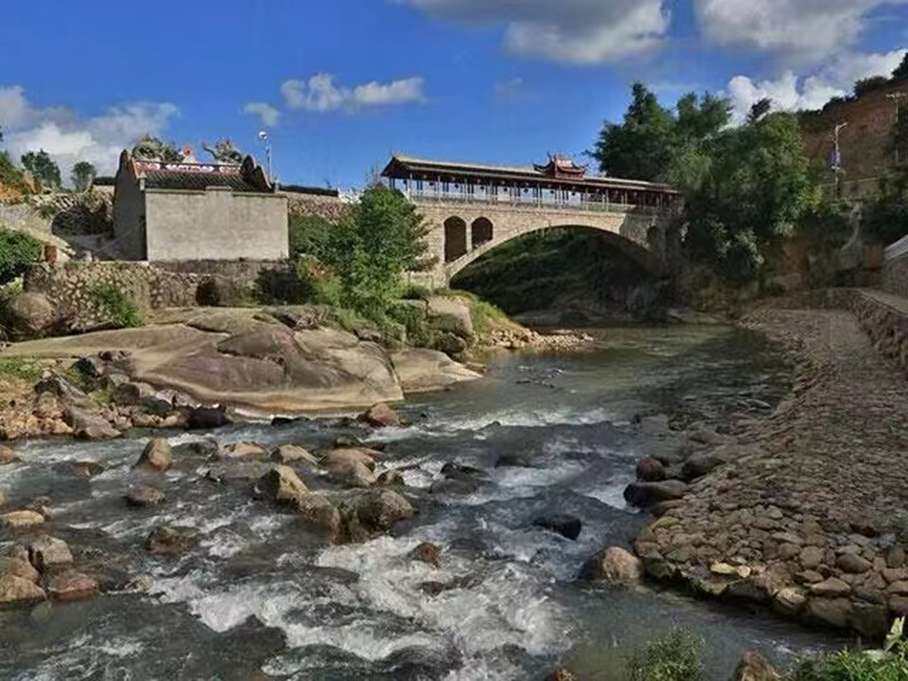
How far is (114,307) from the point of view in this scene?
29.6 meters

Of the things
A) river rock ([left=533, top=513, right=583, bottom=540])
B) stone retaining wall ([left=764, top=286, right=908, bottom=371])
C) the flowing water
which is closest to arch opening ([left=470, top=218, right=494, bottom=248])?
stone retaining wall ([left=764, top=286, right=908, bottom=371])

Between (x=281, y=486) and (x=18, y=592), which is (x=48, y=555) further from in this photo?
(x=281, y=486)

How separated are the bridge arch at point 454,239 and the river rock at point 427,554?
42.5m

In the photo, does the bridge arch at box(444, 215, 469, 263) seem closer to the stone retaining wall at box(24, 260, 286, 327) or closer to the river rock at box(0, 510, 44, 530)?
the stone retaining wall at box(24, 260, 286, 327)

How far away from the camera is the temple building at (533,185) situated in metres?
50.9

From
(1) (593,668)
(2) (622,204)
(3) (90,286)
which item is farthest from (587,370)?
(2) (622,204)

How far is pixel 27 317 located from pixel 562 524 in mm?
22933

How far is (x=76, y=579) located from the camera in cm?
1131

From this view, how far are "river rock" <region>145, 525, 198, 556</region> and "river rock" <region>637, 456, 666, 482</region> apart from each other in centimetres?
936

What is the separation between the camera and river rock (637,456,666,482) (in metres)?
16.7

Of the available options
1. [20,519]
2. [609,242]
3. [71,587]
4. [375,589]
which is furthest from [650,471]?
[609,242]

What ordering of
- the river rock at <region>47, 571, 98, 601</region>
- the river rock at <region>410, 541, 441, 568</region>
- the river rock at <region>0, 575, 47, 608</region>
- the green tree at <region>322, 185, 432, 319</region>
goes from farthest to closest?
the green tree at <region>322, 185, 432, 319</region> < the river rock at <region>410, 541, 441, 568</region> < the river rock at <region>47, 571, 98, 601</region> < the river rock at <region>0, 575, 47, 608</region>

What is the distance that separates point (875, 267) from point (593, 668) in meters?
57.6

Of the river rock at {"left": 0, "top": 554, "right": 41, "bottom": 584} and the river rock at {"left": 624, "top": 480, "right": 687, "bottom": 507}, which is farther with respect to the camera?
the river rock at {"left": 624, "top": 480, "right": 687, "bottom": 507}
